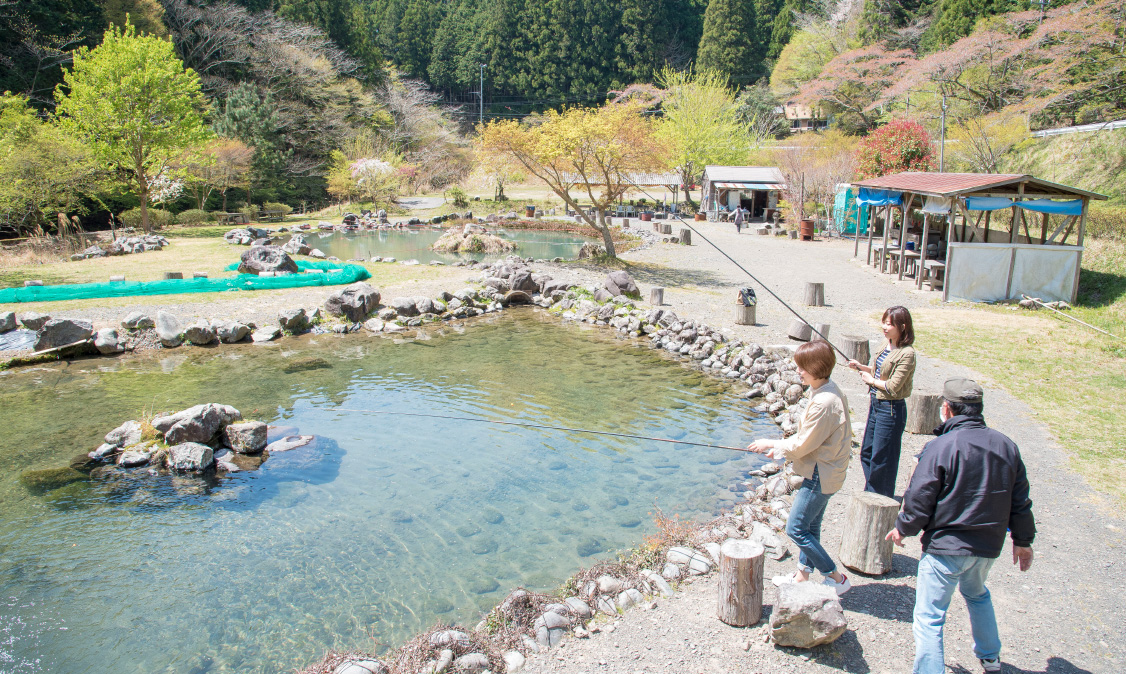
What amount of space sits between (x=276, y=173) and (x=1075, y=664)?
4003cm

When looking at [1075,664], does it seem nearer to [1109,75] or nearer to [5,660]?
[5,660]

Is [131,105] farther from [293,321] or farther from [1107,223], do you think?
[1107,223]

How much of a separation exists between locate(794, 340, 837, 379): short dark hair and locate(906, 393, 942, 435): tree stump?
3.94 metres

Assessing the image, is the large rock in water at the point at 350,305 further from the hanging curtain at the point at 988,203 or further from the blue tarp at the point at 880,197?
the blue tarp at the point at 880,197

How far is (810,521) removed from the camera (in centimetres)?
402

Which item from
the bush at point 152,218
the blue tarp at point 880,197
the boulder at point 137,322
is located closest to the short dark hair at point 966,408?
the boulder at point 137,322

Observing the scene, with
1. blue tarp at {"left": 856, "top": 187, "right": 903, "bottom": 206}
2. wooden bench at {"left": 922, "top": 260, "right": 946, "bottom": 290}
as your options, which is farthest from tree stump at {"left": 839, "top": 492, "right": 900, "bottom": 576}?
blue tarp at {"left": 856, "top": 187, "right": 903, "bottom": 206}

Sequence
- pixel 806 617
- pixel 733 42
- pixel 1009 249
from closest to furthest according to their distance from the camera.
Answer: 1. pixel 806 617
2. pixel 1009 249
3. pixel 733 42

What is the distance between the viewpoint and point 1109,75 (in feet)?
69.0

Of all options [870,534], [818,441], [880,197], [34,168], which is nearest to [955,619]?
[870,534]

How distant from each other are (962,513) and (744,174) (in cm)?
3306

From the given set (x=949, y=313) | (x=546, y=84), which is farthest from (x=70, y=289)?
(x=546, y=84)

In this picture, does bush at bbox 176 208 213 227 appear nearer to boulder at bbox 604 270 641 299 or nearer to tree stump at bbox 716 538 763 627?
boulder at bbox 604 270 641 299

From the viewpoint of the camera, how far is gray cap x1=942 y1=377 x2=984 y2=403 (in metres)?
3.20
